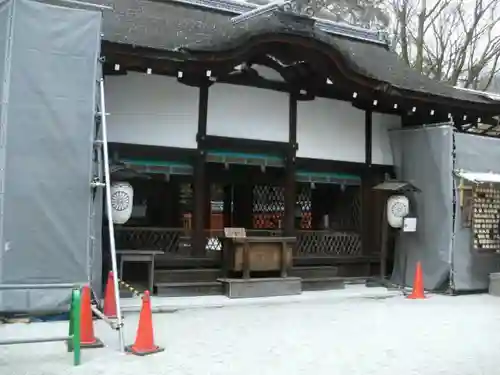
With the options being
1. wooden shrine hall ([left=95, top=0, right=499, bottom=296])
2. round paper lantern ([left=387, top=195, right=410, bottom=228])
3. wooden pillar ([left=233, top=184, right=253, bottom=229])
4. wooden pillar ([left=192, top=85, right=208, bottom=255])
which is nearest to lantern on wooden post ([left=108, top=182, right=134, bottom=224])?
wooden shrine hall ([left=95, top=0, right=499, bottom=296])

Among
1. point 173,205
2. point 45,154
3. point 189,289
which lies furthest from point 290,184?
point 45,154

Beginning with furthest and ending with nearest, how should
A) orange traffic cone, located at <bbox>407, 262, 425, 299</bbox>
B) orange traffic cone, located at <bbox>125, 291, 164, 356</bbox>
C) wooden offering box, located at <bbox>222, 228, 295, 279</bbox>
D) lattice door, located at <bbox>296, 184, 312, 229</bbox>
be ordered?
lattice door, located at <bbox>296, 184, 312, 229</bbox> → orange traffic cone, located at <bbox>407, 262, 425, 299</bbox> → wooden offering box, located at <bbox>222, 228, 295, 279</bbox> → orange traffic cone, located at <bbox>125, 291, 164, 356</bbox>

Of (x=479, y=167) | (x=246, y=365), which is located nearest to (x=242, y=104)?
(x=479, y=167)

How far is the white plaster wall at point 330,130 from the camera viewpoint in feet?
42.0

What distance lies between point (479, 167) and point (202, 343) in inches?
315

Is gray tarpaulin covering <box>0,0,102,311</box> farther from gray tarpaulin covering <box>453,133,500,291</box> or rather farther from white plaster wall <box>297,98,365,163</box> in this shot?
gray tarpaulin covering <box>453,133,500,291</box>

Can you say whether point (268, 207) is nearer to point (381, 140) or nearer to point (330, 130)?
point (330, 130)

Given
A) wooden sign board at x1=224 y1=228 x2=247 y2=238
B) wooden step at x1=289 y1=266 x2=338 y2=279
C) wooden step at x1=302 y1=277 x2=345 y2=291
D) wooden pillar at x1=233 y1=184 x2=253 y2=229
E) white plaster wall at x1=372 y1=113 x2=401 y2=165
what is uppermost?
white plaster wall at x1=372 y1=113 x2=401 y2=165

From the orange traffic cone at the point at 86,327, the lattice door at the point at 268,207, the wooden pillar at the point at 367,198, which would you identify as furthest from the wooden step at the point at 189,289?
the wooden pillar at the point at 367,198

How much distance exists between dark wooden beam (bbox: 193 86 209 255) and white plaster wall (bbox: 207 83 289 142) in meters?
0.15

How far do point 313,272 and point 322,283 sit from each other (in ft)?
1.55

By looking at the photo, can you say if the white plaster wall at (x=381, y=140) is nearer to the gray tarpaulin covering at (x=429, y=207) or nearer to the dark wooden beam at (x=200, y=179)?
the gray tarpaulin covering at (x=429, y=207)

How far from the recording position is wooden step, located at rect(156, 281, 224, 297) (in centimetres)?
1048

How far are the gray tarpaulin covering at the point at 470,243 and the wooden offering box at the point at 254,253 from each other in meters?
3.54
